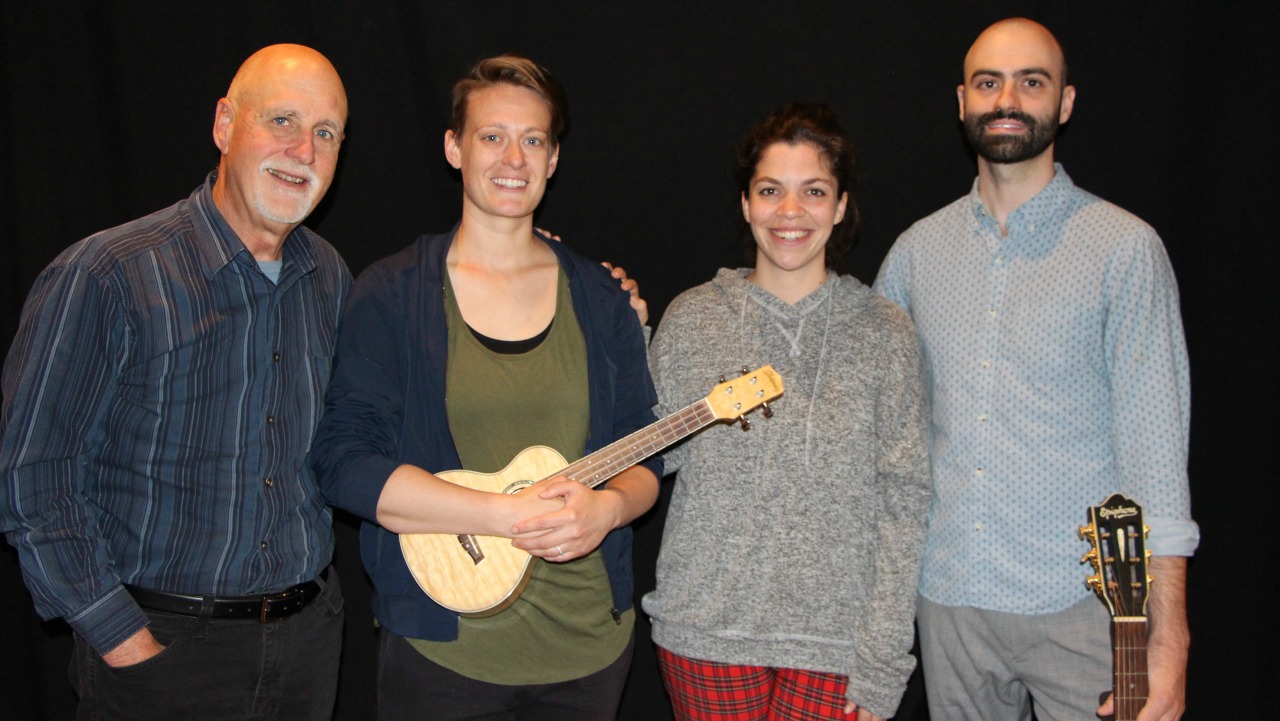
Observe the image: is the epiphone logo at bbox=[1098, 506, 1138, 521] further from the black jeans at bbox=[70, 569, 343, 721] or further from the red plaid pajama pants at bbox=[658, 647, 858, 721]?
the black jeans at bbox=[70, 569, 343, 721]

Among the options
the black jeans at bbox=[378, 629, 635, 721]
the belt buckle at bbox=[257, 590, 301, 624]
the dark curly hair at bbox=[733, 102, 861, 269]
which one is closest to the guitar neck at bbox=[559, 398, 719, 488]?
the black jeans at bbox=[378, 629, 635, 721]

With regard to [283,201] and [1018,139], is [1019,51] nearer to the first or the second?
[1018,139]

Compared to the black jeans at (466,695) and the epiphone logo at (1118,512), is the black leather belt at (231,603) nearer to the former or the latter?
the black jeans at (466,695)

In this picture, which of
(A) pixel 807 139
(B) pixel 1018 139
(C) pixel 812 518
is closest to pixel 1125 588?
(C) pixel 812 518

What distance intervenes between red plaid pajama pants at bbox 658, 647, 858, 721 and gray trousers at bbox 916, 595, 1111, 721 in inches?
16.5

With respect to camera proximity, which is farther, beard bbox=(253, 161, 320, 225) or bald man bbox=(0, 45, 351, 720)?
beard bbox=(253, 161, 320, 225)

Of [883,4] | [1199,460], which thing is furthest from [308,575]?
[1199,460]

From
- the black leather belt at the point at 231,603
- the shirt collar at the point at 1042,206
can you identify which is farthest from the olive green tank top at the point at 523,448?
the shirt collar at the point at 1042,206

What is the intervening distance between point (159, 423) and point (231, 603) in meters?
0.41

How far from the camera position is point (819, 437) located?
209 cm

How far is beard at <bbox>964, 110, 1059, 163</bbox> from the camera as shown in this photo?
2.31 m

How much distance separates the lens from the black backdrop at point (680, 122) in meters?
2.94

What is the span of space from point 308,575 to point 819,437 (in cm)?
120

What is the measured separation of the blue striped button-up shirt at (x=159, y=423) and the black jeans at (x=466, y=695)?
327 millimetres
